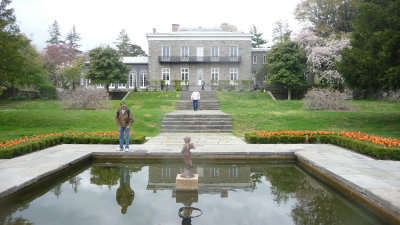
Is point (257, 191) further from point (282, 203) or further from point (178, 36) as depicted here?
point (178, 36)

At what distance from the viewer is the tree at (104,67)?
2728 centimetres

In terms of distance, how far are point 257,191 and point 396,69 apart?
8.46 m

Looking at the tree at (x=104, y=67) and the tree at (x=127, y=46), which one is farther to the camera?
the tree at (x=127, y=46)

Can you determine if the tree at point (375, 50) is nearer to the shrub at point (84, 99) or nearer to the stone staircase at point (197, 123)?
the stone staircase at point (197, 123)

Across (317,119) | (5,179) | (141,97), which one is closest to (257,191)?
(5,179)

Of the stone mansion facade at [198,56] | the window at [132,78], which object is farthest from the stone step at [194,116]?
the window at [132,78]

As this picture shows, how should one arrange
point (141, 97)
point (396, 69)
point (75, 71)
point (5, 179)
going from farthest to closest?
point (75, 71)
point (141, 97)
point (396, 69)
point (5, 179)

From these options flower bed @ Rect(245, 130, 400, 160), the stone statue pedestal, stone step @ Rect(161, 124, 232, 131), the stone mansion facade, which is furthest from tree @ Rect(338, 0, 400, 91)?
the stone mansion facade

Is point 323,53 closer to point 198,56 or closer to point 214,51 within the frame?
point 214,51

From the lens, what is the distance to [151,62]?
109ft

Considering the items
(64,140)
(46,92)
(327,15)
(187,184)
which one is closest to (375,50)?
(187,184)

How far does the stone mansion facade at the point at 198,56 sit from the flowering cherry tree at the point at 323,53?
6.86 m

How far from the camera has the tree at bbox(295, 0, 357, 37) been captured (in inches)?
1125

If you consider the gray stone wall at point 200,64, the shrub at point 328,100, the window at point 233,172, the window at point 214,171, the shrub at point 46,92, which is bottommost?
the window at point 233,172
